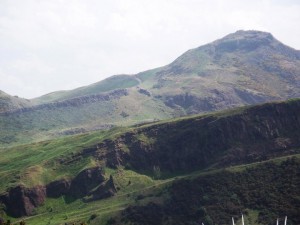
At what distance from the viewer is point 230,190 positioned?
180125mm

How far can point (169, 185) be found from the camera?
196 m

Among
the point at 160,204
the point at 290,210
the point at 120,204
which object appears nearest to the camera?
the point at 290,210

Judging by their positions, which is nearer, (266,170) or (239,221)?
(239,221)

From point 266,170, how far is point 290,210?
106 feet

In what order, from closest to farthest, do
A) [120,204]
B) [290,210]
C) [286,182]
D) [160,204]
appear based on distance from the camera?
[290,210] < [286,182] < [160,204] < [120,204]

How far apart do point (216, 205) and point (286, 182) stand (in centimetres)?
3156

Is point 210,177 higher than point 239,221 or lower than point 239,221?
higher

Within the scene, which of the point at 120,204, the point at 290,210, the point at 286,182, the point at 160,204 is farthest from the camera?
the point at 120,204

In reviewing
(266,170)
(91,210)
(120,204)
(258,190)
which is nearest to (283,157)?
(266,170)

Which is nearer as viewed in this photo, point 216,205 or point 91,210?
point 216,205

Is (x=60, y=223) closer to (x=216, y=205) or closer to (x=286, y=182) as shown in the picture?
(x=216, y=205)

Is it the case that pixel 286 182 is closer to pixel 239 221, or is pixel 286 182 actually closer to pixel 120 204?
pixel 239 221

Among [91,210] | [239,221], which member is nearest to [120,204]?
[91,210]

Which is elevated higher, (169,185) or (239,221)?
(169,185)
